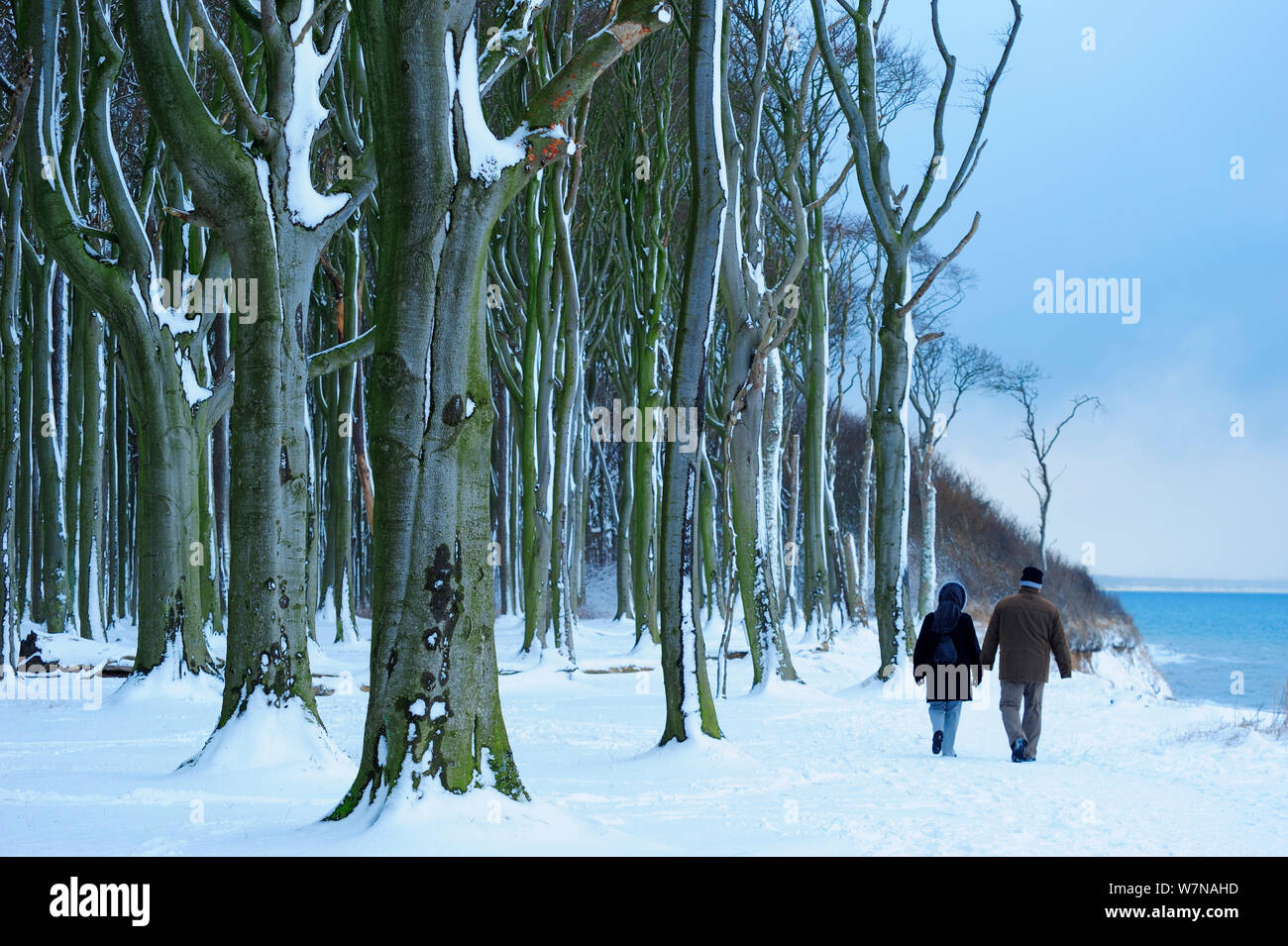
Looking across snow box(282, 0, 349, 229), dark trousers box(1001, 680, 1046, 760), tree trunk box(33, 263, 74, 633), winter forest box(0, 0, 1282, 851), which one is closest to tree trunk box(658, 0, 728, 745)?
winter forest box(0, 0, 1282, 851)

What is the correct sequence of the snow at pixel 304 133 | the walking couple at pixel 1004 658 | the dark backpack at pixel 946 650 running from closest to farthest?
the snow at pixel 304 133 < the walking couple at pixel 1004 658 < the dark backpack at pixel 946 650

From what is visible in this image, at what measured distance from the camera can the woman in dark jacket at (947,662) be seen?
27.2ft

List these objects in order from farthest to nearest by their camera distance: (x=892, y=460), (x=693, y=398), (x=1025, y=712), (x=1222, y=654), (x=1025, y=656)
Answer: (x=1222, y=654), (x=892, y=460), (x=1025, y=656), (x=1025, y=712), (x=693, y=398)

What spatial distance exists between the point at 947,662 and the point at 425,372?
5.09 m

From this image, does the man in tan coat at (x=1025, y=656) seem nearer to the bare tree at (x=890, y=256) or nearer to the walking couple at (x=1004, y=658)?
the walking couple at (x=1004, y=658)

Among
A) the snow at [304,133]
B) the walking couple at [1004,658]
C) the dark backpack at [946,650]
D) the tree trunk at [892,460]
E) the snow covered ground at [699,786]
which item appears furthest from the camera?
the tree trunk at [892,460]

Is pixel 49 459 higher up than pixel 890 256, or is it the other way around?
pixel 890 256

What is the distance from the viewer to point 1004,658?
8.48 m

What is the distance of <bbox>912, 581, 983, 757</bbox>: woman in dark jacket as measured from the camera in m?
8.29

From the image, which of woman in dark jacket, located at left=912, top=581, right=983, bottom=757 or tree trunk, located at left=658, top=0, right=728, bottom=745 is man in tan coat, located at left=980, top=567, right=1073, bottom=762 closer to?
woman in dark jacket, located at left=912, top=581, right=983, bottom=757

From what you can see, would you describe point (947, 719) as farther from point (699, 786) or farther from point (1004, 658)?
point (699, 786)

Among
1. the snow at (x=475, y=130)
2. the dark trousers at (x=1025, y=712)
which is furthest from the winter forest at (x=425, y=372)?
the dark trousers at (x=1025, y=712)

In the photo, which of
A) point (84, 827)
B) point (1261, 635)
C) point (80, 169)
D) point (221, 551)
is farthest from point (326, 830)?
point (1261, 635)

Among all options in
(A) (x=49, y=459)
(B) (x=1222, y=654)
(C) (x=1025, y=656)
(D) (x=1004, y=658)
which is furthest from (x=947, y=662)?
(B) (x=1222, y=654)
